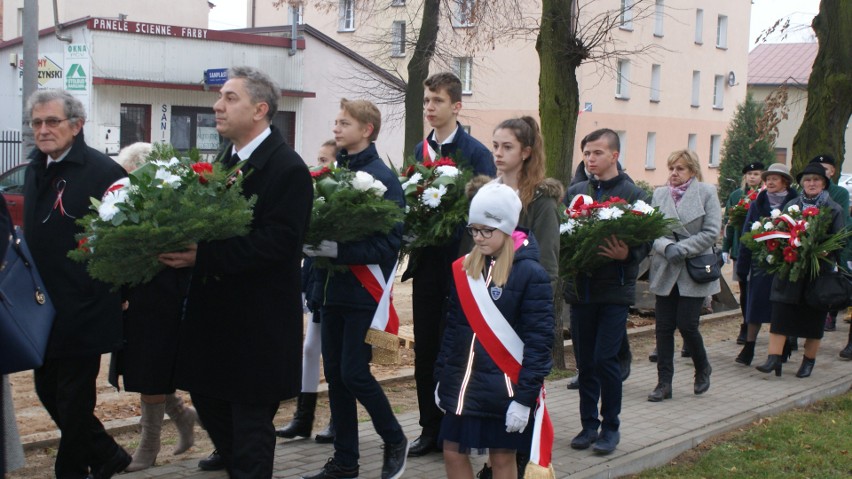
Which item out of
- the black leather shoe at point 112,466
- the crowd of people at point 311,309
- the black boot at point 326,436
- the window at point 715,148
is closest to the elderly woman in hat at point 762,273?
the crowd of people at point 311,309

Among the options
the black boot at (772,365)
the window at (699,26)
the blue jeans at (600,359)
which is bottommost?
the black boot at (772,365)

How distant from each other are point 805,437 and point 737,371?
2.49 m

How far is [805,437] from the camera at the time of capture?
24.6ft

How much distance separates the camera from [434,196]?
5.91m

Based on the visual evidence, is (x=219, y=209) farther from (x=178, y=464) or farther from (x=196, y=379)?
(x=178, y=464)

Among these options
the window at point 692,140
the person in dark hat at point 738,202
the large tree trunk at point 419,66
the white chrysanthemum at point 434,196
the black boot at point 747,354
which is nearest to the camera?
the white chrysanthemum at point 434,196

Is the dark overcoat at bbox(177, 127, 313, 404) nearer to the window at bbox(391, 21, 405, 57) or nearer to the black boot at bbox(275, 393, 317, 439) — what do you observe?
the black boot at bbox(275, 393, 317, 439)

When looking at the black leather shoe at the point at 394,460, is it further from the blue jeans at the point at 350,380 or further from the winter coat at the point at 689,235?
the winter coat at the point at 689,235

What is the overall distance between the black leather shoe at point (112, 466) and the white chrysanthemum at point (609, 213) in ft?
10.3

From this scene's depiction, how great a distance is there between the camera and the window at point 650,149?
49.0 meters

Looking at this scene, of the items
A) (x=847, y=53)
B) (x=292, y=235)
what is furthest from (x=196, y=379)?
(x=847, y=53)

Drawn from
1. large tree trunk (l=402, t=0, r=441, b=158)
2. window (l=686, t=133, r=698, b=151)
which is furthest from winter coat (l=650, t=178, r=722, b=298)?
window (l=686, t=133, r=698, b=151)

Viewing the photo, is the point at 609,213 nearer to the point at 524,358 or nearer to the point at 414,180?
the point at 414,180

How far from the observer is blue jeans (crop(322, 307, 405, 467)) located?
558 centimetres
